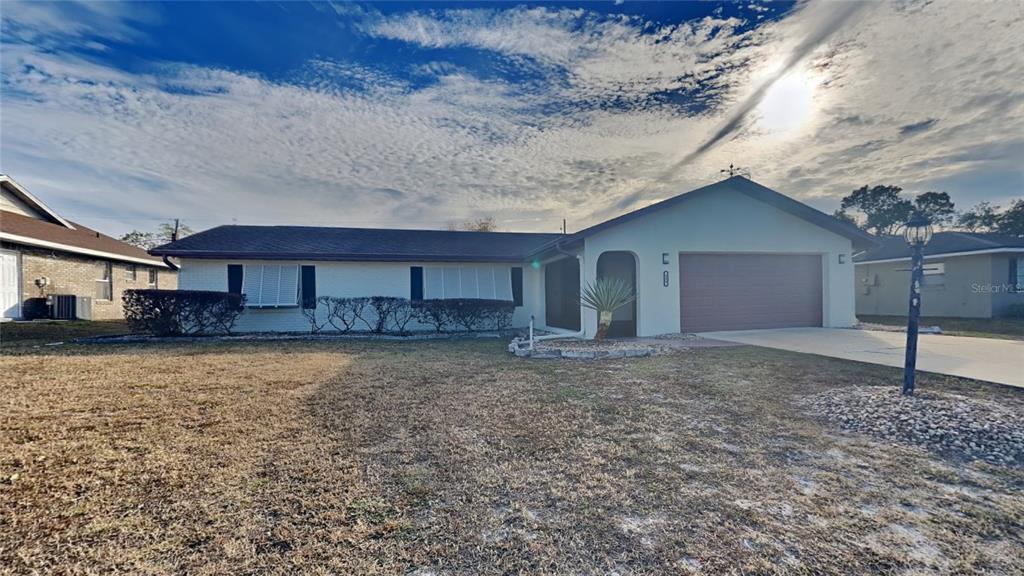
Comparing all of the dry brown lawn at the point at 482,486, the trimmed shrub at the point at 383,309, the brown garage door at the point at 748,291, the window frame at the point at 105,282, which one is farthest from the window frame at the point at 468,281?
the window frame at the point at 105,282

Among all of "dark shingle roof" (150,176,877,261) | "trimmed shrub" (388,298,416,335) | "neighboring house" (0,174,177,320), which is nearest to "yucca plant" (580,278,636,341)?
"dark shingle roof" (150,176,877,261)

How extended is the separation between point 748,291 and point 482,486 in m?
11.7

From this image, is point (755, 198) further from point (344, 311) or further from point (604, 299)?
point (344, 311)

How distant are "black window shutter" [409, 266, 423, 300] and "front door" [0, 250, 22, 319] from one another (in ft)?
39.1

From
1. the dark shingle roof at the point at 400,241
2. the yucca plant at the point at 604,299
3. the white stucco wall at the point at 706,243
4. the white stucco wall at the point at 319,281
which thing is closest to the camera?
the yucca plant at the point at 604,299

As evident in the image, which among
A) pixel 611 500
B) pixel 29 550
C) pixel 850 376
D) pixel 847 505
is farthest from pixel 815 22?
pixel 29 550

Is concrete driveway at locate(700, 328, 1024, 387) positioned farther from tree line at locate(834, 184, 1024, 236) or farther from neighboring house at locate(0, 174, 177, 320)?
tree line at locate(834, 184, 1024, 236)

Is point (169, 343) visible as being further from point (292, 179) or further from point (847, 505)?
point (847, 505)

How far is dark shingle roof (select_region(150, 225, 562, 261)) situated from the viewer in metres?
12.7

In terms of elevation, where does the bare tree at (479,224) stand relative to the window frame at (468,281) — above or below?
above

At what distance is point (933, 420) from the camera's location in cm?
→ 419

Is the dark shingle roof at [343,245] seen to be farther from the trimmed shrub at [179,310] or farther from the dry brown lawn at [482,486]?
the dry brown lawn at [482,486]

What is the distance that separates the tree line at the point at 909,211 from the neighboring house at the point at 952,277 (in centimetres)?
1925

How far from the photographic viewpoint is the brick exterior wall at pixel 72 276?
13.6 m
